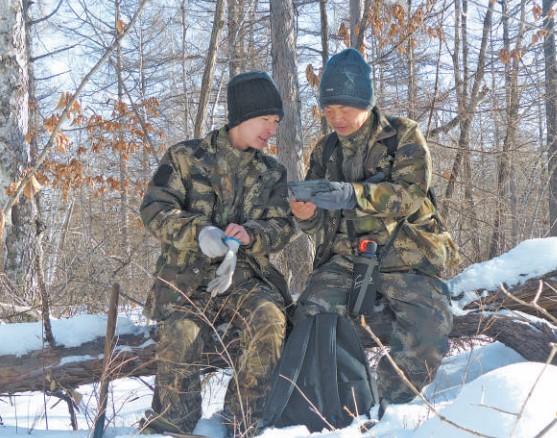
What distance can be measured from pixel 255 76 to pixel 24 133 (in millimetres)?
2825

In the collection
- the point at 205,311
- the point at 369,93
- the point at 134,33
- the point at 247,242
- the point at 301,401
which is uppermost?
the point at 134,33

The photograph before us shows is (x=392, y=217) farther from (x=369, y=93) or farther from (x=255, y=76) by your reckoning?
(x=255, y=76)

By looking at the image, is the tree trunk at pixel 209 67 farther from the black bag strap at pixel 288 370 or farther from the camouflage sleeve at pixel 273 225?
the black bag strap at pixel 288 370

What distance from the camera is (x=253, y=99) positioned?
128 inches

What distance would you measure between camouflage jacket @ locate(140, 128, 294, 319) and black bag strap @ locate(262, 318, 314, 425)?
0.47m

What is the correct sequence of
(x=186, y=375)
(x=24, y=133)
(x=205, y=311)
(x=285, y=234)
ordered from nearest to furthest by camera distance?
(x=186, y=375) → (x=205, y=311) → (x=285, y=234) → (x=24, y=133)

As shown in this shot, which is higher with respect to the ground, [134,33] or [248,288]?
[134,33]

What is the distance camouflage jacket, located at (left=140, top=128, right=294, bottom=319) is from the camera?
2.99 m

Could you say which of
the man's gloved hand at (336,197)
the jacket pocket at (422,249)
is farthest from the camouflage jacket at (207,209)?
the jacket pocket at (422,249)

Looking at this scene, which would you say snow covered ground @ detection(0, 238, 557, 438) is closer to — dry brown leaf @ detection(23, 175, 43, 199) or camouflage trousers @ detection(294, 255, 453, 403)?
camouflage trousers @ detection(294, 255, 453, 403)

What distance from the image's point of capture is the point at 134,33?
19.0m

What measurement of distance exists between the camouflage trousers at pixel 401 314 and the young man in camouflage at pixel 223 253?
0.70 feet

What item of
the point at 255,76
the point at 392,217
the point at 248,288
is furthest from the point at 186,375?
the point at 255,76

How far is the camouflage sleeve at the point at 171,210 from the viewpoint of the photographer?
2.97 metres
